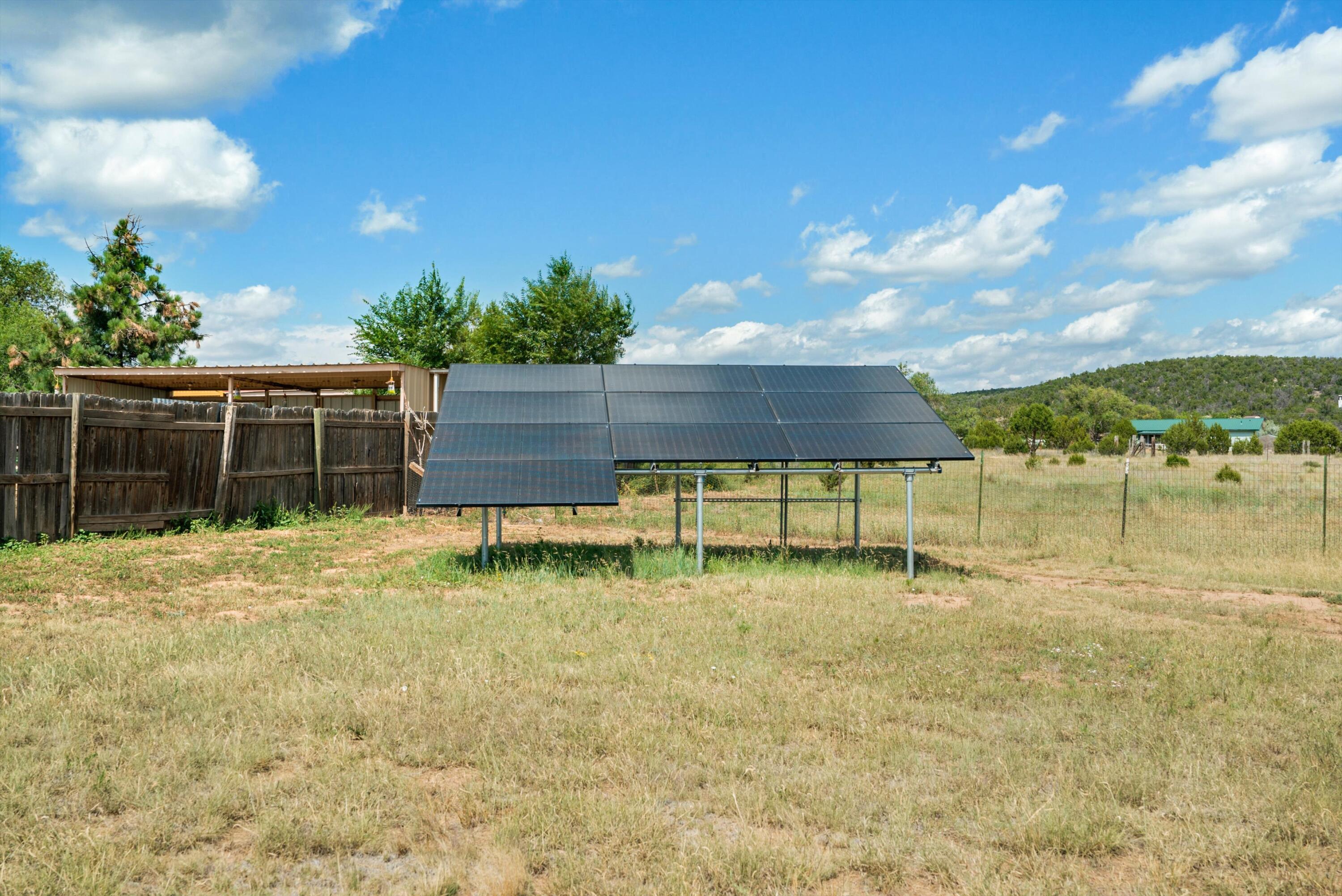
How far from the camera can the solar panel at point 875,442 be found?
490 inches

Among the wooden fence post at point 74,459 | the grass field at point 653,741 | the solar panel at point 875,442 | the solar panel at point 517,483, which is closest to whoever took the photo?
the grass field at point 653,741

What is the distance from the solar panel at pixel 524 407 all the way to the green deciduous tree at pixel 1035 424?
70.9m

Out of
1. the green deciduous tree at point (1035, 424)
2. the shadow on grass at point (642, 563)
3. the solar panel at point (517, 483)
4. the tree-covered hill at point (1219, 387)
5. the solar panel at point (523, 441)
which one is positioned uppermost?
the tree-covered hill at point (1219, 387)

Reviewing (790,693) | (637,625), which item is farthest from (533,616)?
(790,693)

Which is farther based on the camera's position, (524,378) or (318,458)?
(318,458)

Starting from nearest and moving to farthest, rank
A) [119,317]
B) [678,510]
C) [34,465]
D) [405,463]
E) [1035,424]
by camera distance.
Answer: [34,465] < [678,510] < [405,463] < [119,317] < [1035,424]

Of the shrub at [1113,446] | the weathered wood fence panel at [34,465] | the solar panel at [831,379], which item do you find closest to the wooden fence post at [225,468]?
the weathered wood fence panel at [34,465]

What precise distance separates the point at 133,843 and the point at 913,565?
1097 cm

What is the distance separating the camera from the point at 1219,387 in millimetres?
125062

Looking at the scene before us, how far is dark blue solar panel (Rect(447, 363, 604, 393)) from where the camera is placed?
14227 millimetres

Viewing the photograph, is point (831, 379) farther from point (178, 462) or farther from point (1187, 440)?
point (1187, 440)

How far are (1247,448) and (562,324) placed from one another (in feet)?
165

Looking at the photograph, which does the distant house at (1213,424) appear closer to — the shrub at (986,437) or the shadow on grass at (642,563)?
the shrub at (986,437)

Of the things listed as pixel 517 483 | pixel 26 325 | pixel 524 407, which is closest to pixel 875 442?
pixel 517 483
